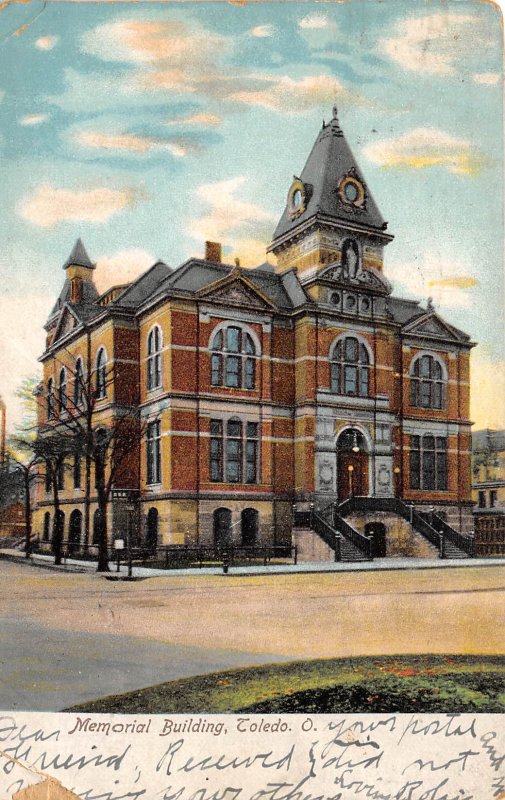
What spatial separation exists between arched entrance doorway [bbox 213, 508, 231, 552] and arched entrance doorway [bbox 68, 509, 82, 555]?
1.70m

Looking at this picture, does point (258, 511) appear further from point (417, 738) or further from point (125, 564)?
point (417, 738)

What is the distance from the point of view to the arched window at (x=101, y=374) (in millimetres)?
8844

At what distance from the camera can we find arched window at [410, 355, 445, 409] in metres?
9.02

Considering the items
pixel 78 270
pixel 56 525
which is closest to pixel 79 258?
pixel 78 270

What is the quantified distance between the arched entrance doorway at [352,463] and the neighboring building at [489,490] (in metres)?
1.88

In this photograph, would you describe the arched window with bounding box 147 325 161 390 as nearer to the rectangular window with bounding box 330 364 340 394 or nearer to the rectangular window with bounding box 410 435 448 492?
the rectangular window with bounding box 330 364 340 394

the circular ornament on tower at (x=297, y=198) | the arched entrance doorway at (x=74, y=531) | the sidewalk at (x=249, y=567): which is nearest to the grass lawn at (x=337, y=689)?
the sidewalk at (x=249, y=567)

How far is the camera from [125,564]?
27.2ft

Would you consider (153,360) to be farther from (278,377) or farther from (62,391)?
(278,377)

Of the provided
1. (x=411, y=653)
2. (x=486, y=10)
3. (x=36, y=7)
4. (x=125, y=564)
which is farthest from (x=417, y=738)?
(x=36, y=7)

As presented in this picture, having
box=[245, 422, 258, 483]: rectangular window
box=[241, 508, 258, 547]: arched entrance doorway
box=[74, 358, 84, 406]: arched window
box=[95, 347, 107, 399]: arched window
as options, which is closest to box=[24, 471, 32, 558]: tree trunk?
box=[74, 358, 84, 406]: arched window

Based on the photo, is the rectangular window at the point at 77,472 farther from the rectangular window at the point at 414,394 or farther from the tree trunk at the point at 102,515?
the rectangular window at the point at 414,394

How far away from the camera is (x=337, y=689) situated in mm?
6379

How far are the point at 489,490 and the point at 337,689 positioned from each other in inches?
117
